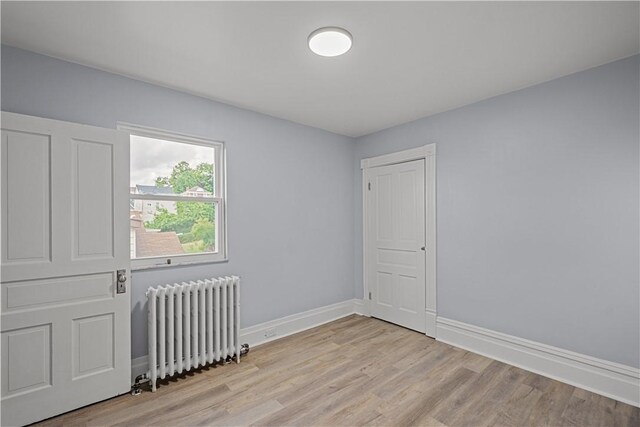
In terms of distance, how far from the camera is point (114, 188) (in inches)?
92.0

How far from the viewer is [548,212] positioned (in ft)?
8.72

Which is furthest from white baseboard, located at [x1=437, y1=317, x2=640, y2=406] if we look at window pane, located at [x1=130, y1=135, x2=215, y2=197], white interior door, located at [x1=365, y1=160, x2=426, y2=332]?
window pane, located at [x1=130, y1=135, x2=215, y2=197]

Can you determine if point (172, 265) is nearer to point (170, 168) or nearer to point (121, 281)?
point (121, 281)

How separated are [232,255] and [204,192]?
721 mm

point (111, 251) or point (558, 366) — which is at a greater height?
point (111, 251)

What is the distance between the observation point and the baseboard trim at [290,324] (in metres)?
2.59

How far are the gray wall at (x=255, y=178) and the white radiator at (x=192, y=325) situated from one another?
0.74 ft

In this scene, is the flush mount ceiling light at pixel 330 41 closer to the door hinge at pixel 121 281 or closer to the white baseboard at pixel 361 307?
the door hinge at pixel 121 281

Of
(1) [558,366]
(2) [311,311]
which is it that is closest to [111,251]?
(2) [311,311]

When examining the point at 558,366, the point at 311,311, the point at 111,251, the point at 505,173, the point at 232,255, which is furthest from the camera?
the point at 311,311

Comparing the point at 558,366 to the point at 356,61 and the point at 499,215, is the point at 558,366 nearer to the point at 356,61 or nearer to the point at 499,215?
the point at 499,215

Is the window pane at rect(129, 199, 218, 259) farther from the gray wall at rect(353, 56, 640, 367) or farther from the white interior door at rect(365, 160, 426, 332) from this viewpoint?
the gray wall at rect(353, 56, 640, 367)

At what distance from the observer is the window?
271 centimetres

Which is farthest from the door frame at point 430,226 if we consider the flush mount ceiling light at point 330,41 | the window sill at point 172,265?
the window sill at point 172,265
